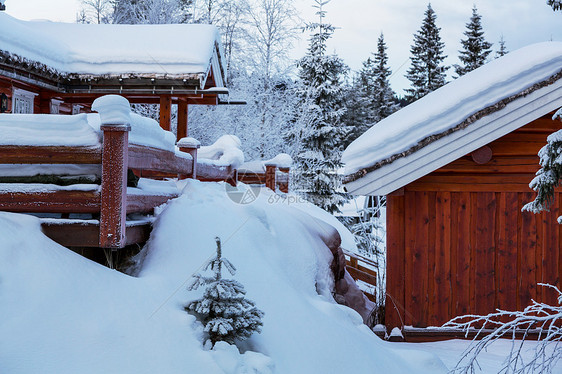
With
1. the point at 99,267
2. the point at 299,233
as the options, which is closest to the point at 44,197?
the point at 99,267

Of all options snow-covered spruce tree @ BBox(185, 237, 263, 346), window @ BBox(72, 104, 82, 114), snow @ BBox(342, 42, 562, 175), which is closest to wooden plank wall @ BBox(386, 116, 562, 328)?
snow @ BBox(342, 42, 562, 175)

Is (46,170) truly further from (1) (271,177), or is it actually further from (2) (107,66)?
(2) (107,66)

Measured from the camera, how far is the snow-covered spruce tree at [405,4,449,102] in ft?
105

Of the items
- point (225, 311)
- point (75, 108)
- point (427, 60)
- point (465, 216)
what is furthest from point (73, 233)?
point (427, 60)

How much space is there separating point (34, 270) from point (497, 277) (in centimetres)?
532

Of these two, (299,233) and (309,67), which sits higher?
(309,67)


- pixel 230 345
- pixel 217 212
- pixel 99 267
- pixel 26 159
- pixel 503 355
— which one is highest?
pixel 26 159

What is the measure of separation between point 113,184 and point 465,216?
4.42 metres

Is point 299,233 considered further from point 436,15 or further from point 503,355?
point 436,15

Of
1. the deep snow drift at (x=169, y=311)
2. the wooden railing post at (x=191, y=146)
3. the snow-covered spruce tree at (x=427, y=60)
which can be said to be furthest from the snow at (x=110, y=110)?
the snow-covered spruce tree at (x=427, y=60)

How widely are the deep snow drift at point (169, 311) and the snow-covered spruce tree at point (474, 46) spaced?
29984mm

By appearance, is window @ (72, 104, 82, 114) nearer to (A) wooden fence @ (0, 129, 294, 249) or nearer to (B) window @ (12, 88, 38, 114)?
(B) window @ (12, 88, 38, 114)

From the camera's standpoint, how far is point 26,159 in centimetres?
387

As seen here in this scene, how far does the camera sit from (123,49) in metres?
11.1
